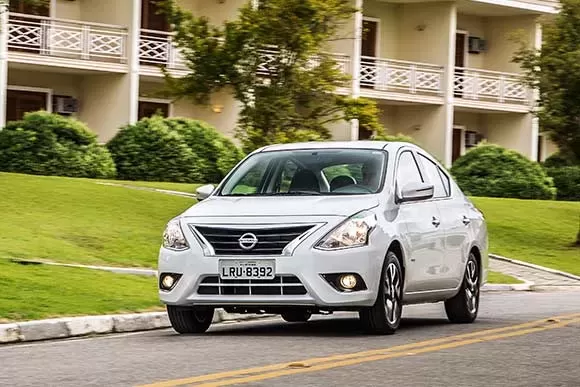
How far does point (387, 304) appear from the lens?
12547mm

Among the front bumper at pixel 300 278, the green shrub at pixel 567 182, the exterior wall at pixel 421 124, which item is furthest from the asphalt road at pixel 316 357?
the exterior wall at pixel 421 124

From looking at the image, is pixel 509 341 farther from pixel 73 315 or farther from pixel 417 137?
pixel 417 137

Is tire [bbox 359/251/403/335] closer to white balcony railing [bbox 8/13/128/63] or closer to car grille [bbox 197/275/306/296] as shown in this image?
car grille [bbox 197/275/306/296]

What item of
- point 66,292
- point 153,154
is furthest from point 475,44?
point 66,292

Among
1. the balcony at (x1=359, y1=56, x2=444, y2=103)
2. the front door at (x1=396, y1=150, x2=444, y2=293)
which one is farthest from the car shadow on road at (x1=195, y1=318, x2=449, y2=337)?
the balcony at (x1=359, y1=56, x2=444, y2=103)

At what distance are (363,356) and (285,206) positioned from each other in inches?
82.9

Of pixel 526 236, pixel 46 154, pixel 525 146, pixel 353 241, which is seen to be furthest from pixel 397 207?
pixel 525 146

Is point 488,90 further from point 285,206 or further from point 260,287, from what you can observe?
point 260,287

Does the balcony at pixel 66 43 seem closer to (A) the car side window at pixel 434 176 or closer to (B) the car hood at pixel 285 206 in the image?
(A) the car side window at pixel 434 176

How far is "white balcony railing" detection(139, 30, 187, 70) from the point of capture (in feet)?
131

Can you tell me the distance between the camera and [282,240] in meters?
12.0

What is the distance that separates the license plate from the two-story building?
71.1 feet

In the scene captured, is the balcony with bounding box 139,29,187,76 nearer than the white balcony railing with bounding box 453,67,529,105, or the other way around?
the balcony with bounding box 139,29,187,76

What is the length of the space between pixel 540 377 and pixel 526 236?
2058 cm
